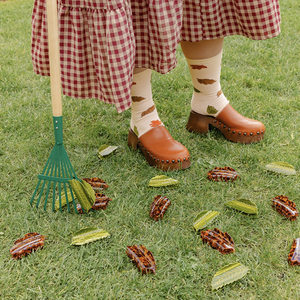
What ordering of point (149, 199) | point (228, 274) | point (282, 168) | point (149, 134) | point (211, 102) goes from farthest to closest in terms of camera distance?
point (211, 102) < point (149, 134) < point (282, 168) < point (149, 199) < point (228, 274)

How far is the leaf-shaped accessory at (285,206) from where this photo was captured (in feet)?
3.81

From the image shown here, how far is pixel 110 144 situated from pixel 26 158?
392mm

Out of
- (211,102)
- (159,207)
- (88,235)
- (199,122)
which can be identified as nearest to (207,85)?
(211,102)

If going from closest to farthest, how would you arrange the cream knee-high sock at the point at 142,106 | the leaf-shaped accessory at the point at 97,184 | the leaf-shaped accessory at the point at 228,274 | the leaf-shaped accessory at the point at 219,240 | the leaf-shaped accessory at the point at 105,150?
the leaf-shaped accessory at the point at 228,274, the leaf-shaped accessory at the point at 219,240, the leaf-shaped accessory at the point at 97,184, the cream knee-high sock at the point at 142,106, the leaf-shaped accessory at the point at 105,150

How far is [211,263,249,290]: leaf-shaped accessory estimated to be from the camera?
3.10 ft

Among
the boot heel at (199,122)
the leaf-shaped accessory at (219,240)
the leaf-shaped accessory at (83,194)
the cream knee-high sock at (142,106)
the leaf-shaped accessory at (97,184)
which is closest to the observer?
the leaf-shaped accessory at (219,240)

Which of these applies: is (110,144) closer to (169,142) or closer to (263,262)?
(169,142)

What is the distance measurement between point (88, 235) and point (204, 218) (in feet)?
1.32

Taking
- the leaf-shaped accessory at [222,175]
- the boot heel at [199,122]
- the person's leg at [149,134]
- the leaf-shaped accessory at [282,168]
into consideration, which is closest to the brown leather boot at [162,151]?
the person's leg at [149,134]

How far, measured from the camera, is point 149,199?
1279 millimetres

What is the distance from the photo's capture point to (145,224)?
3.84ft

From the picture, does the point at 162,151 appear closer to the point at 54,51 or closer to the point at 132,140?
the point at 132,140

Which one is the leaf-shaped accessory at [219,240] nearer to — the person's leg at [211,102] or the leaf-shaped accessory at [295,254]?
the leaf-shaped accessory at [295,254]

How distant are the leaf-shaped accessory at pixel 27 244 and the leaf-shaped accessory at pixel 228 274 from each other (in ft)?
1.80
